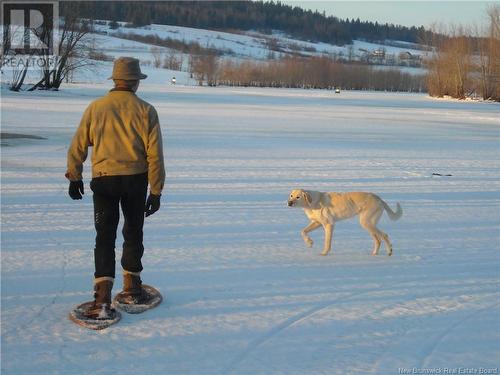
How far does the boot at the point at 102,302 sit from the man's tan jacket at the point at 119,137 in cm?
82

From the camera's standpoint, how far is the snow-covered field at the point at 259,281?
424 centimetres

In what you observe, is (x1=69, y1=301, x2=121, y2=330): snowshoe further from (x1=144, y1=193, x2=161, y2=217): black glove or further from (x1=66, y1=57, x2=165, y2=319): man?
(x1=144, y1=193, x2=161, y2=217): black glove

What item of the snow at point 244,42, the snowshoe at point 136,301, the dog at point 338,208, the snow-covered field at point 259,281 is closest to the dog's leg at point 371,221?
the dog at point 338,208

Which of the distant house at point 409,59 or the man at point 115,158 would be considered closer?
the man at point 115,158

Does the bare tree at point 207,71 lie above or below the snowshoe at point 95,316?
above

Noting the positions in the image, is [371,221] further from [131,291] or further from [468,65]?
[468,65]

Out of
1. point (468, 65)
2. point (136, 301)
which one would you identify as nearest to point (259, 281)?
point (136, 301)

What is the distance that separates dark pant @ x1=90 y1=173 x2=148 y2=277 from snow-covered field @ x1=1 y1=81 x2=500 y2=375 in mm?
502

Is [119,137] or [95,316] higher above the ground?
[119,137]

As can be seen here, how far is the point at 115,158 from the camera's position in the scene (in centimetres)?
466

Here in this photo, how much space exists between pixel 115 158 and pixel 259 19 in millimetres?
185978

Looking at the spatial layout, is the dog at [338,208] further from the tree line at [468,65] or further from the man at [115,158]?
the tree line at [468,65]

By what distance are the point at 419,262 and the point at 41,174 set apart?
7789 millimetres

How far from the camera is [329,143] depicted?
19562 mm
